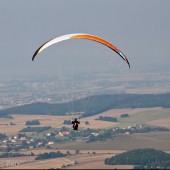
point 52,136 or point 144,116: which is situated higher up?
point 144,116

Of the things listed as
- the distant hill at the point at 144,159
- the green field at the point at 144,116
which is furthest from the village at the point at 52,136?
the distant hill at the point at 144,159

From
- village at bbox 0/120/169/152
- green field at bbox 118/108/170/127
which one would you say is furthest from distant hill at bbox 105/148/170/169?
green field at bbox 118/108/170/127

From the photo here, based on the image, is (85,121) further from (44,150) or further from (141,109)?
(44,150)

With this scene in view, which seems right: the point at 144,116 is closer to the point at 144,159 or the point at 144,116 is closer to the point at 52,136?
the point at 52,136

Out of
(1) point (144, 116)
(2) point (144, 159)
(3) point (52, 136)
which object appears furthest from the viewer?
(1) point (144, 116)

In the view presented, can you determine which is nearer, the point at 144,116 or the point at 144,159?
the point at 144,159

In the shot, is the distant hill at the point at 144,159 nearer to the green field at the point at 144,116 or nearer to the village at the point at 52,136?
the village at the point at 52,136

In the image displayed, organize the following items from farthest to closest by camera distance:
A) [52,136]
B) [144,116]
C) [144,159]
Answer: [144,116] → [52,136] → [144,159]

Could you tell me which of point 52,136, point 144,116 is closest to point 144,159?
point 52,136
